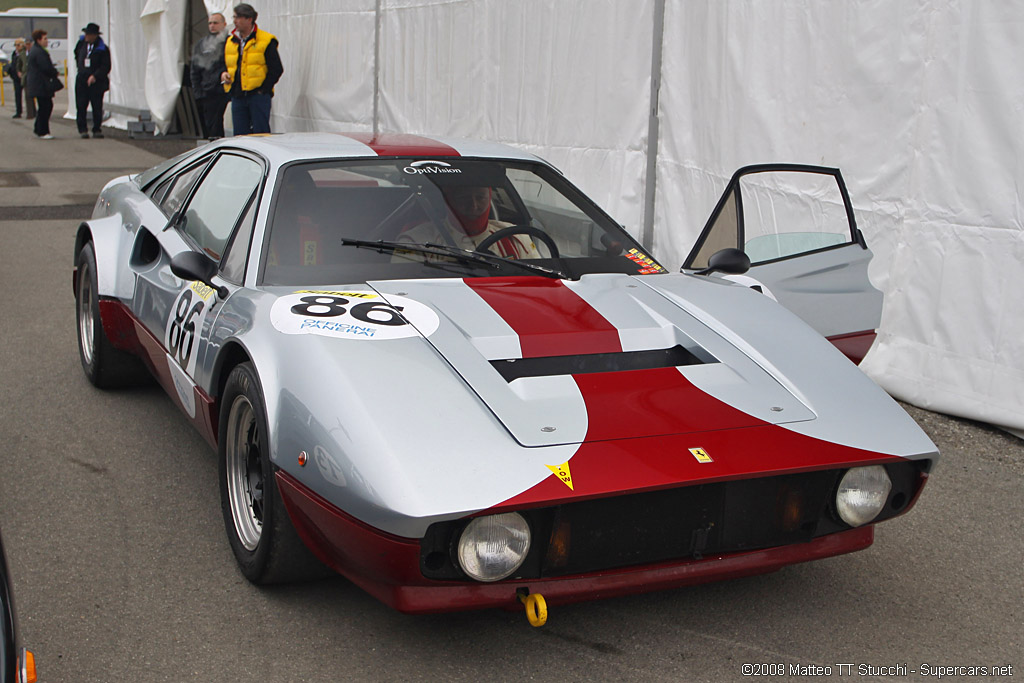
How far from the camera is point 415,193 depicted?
3.60 meters

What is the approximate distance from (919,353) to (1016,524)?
1.43m

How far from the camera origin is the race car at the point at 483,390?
2383 millimetres

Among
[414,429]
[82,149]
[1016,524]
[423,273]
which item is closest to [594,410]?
[414,429]

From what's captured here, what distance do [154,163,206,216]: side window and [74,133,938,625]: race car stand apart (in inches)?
5.4

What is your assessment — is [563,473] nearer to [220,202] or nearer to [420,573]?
[420,573]

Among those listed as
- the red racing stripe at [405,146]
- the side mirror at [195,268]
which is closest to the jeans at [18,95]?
the red racing stripe at [405,146]

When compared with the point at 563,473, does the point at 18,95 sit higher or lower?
lower

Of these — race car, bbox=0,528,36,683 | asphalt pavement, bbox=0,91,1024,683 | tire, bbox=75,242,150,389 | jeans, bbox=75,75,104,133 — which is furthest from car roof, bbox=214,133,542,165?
jeans, bbox=75,75,104,133

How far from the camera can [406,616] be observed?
2805 mm

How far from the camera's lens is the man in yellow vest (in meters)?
12.3

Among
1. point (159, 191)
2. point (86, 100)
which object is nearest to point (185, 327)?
point (159, 191)

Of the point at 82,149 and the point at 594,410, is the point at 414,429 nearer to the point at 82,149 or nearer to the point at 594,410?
the point at 594,410

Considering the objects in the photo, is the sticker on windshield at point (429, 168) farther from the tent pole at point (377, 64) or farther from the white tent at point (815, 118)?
the tent pole at point (377, 64)

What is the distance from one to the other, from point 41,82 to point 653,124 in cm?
1545
